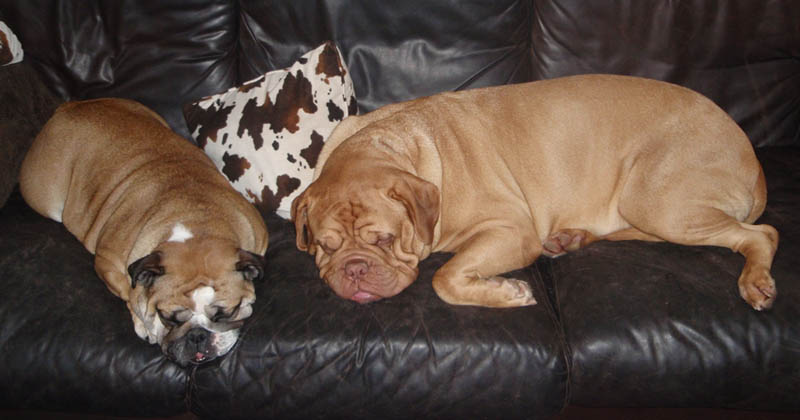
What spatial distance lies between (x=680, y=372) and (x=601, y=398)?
1.03 feet

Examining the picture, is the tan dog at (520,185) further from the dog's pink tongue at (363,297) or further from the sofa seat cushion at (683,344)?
the sofa seat cushion at (683,344)

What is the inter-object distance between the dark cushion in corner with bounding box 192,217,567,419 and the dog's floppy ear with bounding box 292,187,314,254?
0.46 m

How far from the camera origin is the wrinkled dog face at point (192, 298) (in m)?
2.22


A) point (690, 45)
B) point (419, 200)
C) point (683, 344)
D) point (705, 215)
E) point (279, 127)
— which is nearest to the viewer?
point (683, 344)

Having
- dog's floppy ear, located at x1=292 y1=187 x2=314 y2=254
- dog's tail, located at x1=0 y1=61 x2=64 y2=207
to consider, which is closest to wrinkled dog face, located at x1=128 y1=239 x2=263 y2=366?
dog's floppy ear, located at x1=292 y1=187 x2=314 y2=254

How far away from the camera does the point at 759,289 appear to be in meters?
2.23

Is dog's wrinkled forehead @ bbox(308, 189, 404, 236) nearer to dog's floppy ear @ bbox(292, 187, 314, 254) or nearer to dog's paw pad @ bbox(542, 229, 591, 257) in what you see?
dog's floppy ear @ bbox(292, 187, 314, 254)

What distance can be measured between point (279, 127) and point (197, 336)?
4.15 feet

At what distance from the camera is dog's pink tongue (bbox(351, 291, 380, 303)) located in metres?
2.34

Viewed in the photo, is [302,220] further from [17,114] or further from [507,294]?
[17,114]

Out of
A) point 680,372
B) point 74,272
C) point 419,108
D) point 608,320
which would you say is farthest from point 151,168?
point 680,372

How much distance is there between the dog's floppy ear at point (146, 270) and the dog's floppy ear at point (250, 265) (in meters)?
0.32

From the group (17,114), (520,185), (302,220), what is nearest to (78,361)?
(302,220)

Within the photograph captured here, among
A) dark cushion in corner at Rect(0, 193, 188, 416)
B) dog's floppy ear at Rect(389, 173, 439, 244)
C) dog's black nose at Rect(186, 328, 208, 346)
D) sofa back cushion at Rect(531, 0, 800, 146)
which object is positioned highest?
sofa back cushion at Rect(531, 0, 800, 146)
